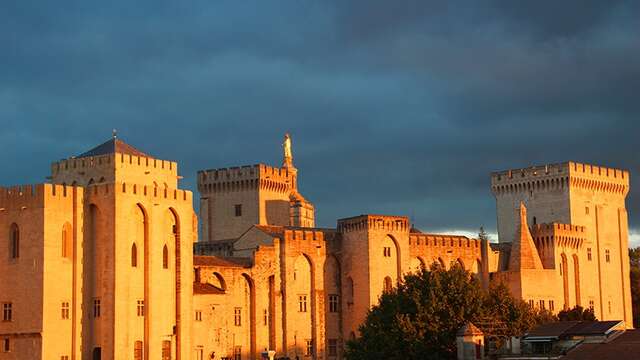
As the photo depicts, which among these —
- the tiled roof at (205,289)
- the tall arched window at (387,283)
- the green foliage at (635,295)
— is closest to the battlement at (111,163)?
the tiled roof at (205,289)

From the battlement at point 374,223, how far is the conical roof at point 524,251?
483 inches

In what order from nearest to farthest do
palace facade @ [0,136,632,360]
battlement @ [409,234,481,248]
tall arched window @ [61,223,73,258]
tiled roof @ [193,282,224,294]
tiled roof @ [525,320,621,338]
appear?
tiled roof @ [525,320,621,338], palace facade @ [0,136,632,360], tall arched window @ [61,223,73,258], tiled roof @ [193,282,224,294], battlement @ [409,234,481,248]

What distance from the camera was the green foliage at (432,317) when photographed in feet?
238

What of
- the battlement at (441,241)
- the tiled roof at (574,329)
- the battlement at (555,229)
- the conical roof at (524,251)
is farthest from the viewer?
the battlement at (555,229)

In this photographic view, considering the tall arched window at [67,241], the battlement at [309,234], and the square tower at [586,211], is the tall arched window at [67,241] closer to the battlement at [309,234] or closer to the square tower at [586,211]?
the battlement at [309,234]

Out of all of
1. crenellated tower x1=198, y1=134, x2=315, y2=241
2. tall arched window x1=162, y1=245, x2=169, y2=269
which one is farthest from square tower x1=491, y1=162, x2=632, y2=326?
tall arched window x1=162, y1=245, x2=169, y2=269

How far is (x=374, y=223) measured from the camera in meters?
92.0

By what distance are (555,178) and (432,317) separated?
42.9m

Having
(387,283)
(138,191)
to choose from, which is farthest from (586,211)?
(138,191)

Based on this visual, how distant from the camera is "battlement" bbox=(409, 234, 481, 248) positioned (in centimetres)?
9831

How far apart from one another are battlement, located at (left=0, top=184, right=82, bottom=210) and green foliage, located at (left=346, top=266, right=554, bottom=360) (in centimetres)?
2030

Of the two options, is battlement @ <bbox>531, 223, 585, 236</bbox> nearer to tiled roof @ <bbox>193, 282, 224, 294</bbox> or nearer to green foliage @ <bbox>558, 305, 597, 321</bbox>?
green foliage @ <bbox>558, 305, 597, 321</bbox>

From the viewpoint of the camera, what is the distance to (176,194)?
77.7 m

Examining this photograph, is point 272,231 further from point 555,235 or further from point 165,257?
point 555,235
